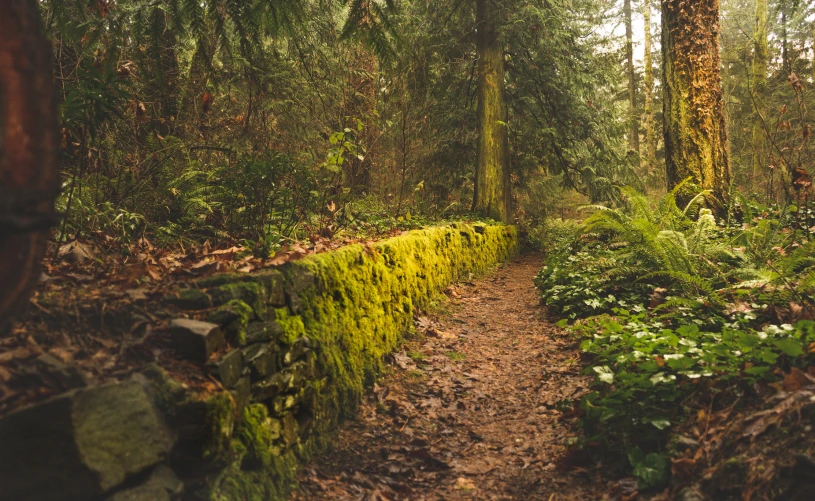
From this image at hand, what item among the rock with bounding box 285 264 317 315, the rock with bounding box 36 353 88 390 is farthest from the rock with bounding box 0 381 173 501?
the rock with bounding box 285 264 317 315

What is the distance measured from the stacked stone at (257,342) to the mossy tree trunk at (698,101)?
6244 mm

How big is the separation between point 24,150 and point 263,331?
1.48 m

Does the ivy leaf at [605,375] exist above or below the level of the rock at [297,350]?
below

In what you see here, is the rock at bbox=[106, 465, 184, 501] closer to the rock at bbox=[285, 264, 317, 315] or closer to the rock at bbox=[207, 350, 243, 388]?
the rock at bbox=[207, 350, 243, 388]

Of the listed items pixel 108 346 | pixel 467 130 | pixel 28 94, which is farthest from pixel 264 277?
pixel 467 130

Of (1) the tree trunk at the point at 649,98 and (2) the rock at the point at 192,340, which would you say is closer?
(2) the rock at the point at 192,340

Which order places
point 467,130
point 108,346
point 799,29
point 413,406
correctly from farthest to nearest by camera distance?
point 799,29 < point 467,130 < point 413,406 < point 108,346

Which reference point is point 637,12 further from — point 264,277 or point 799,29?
point 264,277

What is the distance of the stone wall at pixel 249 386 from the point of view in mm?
1877

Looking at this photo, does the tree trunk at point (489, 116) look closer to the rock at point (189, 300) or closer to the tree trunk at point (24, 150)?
the rock at point (189, 300)

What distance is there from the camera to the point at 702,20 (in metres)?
6.91

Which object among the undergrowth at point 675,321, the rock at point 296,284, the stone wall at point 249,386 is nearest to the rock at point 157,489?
the stone wall at point 249,386

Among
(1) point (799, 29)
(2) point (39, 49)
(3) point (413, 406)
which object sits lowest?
(3) point (413, 406)

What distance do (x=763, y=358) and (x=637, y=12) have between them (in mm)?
27200
